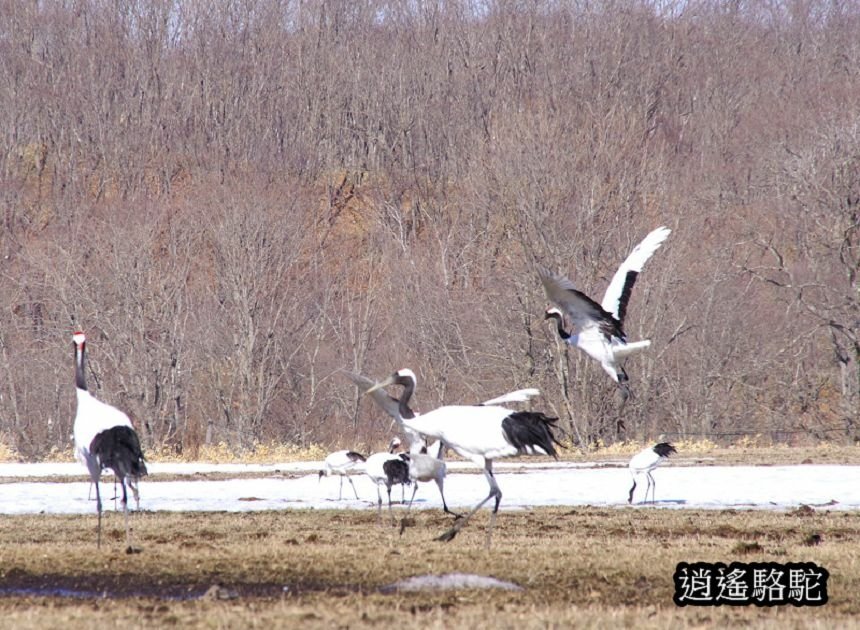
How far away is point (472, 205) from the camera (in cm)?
4078

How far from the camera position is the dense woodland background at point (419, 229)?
36.6 metres

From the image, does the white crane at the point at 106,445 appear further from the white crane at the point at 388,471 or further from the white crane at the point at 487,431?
the white crane at the point at 388,471

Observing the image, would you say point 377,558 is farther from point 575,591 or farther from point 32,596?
point 32,596

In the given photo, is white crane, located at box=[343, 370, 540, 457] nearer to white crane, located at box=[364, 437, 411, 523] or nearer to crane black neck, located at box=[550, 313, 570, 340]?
white crane, located at box=[364, 437, 411, 523]

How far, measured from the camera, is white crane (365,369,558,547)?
12.1 meters

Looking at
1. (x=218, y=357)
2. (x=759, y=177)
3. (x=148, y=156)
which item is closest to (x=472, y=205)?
(x=218, y=357)

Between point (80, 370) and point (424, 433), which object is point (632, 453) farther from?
point (424, 433)

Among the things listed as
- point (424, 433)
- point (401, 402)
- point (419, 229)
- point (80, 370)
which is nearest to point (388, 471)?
point (401, 402)

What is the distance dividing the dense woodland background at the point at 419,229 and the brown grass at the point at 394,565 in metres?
19.9

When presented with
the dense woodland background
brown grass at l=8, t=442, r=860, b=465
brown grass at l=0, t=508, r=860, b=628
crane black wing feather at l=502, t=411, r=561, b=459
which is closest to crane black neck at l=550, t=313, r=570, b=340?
brown grass at l=0, t=508, r=860, b=628

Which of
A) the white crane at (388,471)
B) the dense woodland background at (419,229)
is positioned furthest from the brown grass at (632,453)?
the white crane at (388,471)

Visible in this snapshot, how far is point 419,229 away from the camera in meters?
56.4

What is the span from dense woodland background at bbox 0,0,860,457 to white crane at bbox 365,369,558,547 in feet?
71.6

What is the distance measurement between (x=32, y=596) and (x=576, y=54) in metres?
50.4
